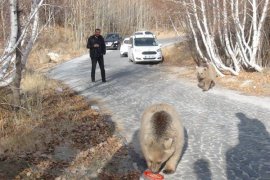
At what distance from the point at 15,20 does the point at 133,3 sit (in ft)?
199

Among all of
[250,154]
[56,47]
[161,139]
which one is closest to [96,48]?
[250,154]

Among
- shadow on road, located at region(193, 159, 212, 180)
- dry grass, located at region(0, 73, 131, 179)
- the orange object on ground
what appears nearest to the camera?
the orange object on ground

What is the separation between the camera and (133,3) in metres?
68.1

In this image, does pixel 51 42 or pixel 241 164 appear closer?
pixel 241 164

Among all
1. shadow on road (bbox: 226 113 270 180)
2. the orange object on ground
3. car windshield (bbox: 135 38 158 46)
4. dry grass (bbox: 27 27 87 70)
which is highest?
car windshield (bbox: 135 38 158 46)

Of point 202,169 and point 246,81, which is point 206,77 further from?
point 202,169

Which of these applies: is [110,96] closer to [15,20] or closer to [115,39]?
[15,20]

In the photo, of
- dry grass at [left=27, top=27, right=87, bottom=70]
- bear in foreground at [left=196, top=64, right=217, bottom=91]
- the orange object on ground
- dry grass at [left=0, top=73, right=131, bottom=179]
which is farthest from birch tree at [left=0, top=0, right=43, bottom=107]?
dry grass at [left=27, top=27, right=87, bottom=70]

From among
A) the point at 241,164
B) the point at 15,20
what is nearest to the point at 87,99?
the point at 15,20

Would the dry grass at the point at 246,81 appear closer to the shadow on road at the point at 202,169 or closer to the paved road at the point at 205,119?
the paved road at the point at 205,119

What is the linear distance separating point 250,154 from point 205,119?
300 cm

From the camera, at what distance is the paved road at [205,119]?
288 inches

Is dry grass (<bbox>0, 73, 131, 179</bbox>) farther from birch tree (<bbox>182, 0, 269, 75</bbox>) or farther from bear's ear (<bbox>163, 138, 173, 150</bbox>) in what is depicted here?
birch tree (<bbox>182, 0, 269, 75</bbox>)

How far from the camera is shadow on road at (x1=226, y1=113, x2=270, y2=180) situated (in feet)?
22.9
